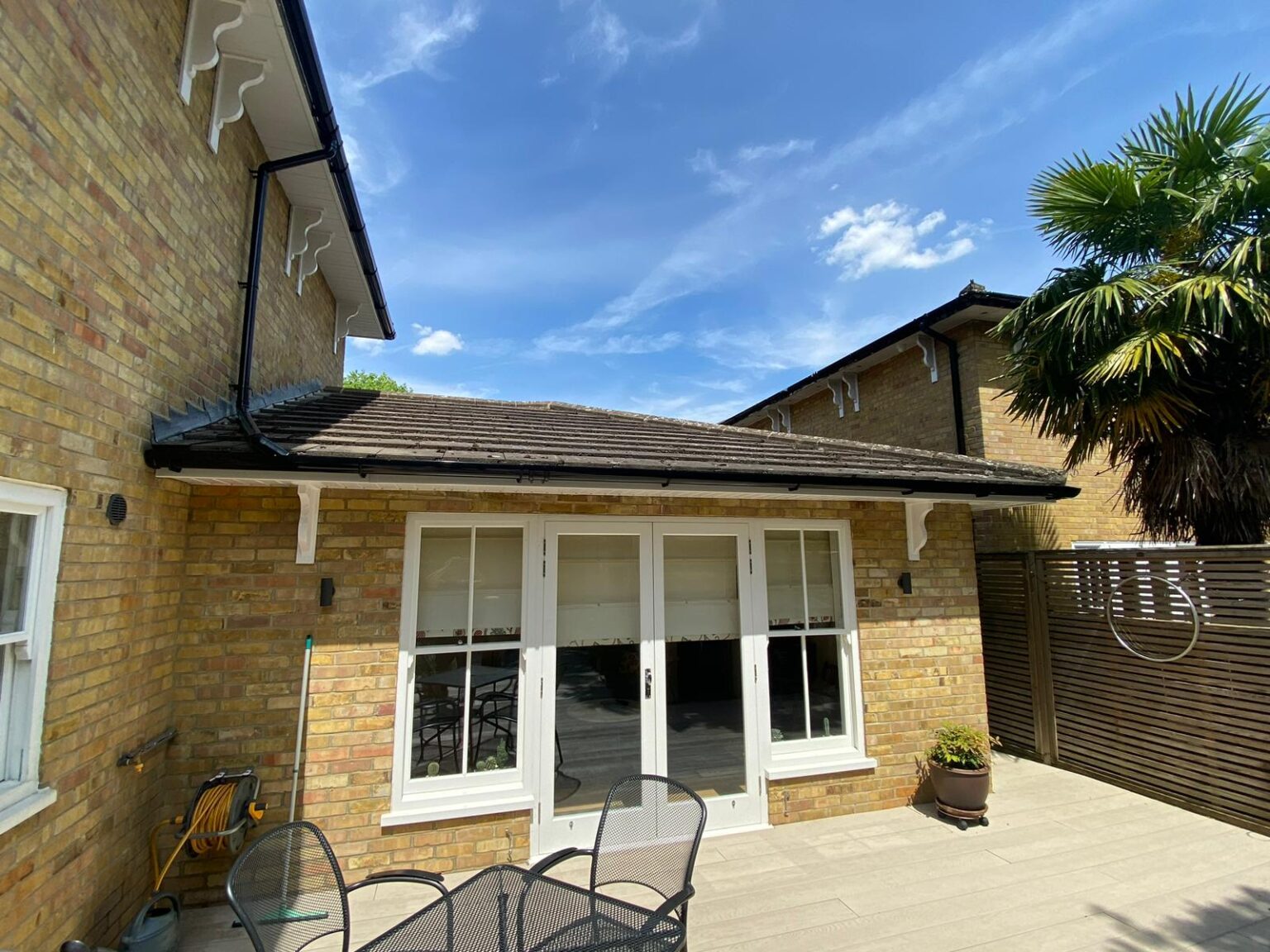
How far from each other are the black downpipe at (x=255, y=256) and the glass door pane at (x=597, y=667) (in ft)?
9.31

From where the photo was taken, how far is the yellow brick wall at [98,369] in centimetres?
239

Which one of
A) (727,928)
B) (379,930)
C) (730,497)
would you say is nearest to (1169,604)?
(730,497)

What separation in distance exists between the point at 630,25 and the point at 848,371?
7.17m

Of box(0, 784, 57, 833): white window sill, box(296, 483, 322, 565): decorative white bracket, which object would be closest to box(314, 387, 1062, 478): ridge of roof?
box(296, 483, 322, 565): decorative white bracket

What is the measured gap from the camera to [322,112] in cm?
463

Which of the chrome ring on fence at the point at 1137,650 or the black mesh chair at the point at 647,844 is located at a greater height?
the chrome ring on fence at the point at 1137,650

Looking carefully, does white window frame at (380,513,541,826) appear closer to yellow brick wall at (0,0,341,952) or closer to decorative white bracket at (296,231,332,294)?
yellow brick wall at (0,0,341,952)

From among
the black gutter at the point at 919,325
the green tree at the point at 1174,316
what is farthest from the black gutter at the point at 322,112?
the black gutter at the point at 919,325

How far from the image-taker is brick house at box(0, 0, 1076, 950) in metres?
2.60

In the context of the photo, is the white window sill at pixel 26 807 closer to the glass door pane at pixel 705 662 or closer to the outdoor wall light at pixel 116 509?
the outdoor wall light at pixel 116 509

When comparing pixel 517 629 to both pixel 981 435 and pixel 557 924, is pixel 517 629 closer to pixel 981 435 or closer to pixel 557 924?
pixel 557 924

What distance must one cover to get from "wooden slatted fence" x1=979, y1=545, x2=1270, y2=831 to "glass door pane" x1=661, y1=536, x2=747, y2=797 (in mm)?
4082

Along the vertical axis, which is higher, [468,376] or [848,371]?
[468,376]

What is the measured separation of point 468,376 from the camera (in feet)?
111
